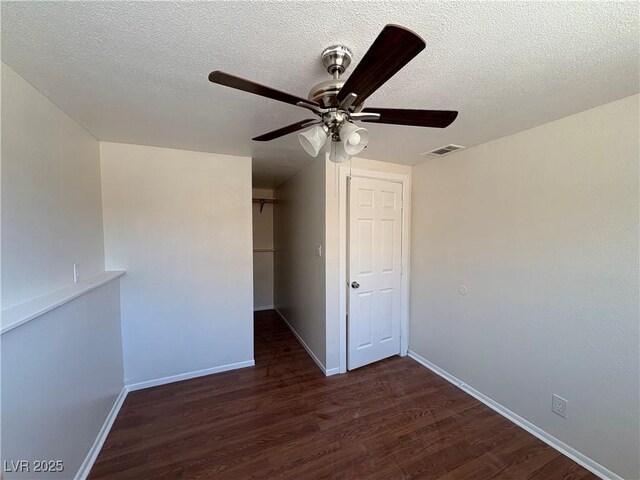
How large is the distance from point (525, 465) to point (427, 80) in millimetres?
2424

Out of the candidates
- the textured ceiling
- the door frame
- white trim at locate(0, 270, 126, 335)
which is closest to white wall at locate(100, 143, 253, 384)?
white trim at locate(0, 270, 126, 335)

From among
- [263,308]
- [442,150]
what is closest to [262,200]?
[263,308]

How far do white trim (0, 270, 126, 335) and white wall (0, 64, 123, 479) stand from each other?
0.04 m

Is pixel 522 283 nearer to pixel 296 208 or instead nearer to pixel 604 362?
pixel 604 362

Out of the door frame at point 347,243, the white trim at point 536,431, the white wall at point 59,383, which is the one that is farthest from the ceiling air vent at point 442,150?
the white wall at point 59,383

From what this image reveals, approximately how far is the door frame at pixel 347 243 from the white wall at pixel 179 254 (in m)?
1.00

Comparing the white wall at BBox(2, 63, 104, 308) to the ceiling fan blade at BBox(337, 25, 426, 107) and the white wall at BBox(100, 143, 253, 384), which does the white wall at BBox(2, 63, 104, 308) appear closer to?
the white wall at BBox(100, 143, 253, 384)

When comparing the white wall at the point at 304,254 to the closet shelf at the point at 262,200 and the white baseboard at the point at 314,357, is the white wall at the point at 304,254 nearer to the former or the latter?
the white baseboard at the point at 314,357

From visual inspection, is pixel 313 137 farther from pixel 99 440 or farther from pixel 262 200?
pixel 262 200

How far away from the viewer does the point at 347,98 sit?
929 mm

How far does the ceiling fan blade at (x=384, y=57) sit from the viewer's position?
654mm

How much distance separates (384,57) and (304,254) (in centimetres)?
256

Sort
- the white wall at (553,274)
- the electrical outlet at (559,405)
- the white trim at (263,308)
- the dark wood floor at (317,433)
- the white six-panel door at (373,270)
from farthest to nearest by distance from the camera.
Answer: the white trim at (263,308) → the white six-panel door at (373,270) → the electrical outlet at (559,405) → the dark wood floor at (317,433) → the white wall at (553,274)

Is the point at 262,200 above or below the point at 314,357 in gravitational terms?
above
